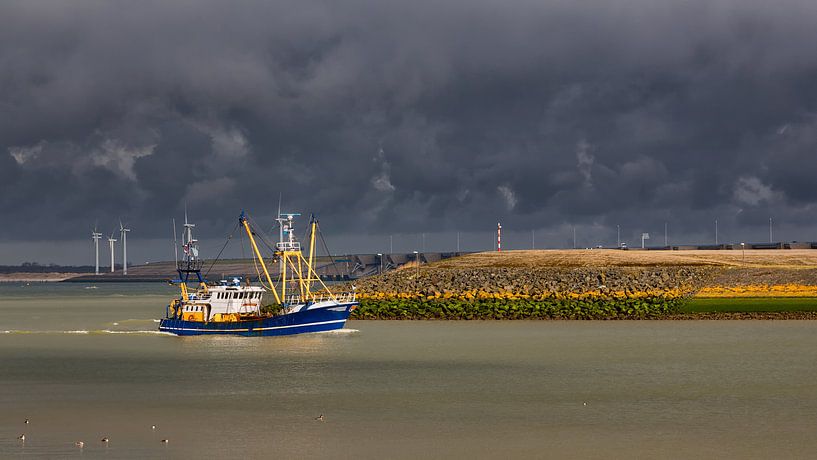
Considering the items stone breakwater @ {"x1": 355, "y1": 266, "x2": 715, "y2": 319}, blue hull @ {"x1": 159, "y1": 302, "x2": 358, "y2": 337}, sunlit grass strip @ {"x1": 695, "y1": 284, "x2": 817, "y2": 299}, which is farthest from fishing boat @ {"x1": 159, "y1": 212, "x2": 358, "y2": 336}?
sunlit grass strip @ {"x1": 695, "y1": 284, "x2": 817, "y2": 299}

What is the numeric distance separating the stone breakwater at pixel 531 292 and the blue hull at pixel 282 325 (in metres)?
20.6

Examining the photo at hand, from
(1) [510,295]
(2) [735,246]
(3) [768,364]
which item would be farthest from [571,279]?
(2) [735,246]

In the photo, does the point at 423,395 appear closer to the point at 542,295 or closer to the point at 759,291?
the point at 542,295

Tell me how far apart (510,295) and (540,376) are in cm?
6310

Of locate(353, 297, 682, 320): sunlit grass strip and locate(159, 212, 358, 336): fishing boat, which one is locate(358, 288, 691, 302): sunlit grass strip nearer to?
locate(353, 297, 682, 320): sunlit grass strip

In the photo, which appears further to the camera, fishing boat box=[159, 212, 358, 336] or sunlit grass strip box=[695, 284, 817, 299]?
sunlit grass strip box=[695, 284, 817, 299]

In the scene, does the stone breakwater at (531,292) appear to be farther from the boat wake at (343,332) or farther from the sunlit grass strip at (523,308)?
the boat wake at (343,332)

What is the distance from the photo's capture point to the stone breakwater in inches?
4486

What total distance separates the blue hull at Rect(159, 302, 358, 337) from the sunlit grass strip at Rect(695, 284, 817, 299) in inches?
1602

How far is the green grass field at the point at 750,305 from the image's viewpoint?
10731cm

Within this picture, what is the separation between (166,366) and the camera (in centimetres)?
6894

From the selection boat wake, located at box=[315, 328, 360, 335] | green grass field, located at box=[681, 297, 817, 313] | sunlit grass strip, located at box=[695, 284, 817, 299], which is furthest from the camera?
sunlit grass strip, located at box=[695, 284, 817, 299]

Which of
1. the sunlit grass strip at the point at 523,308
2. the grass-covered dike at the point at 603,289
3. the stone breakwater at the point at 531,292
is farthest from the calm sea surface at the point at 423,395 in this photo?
the stone breakwater at the point at 531,292

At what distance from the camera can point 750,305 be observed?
108688 mm
